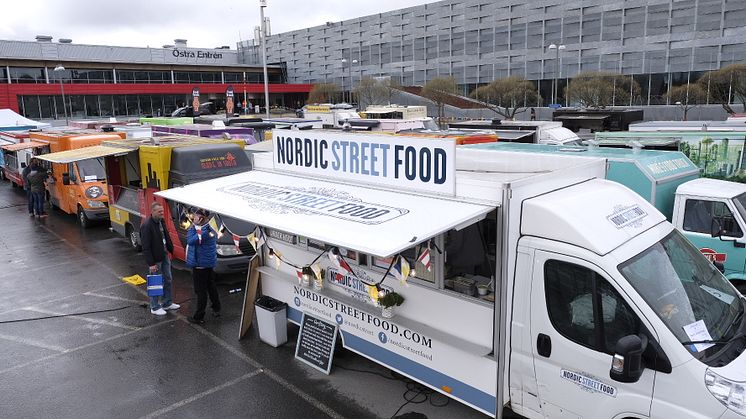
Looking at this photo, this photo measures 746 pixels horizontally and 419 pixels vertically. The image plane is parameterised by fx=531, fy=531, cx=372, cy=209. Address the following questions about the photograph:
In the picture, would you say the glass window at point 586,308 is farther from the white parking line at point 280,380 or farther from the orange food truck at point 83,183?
the orange food truck at point 83,183

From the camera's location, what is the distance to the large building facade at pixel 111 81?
51.1 m

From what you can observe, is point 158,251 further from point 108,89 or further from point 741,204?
point 108,89

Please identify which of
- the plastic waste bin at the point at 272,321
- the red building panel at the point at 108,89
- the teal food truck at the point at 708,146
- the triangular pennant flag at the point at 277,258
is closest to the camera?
the triangular pennant flag at the point at 277,258

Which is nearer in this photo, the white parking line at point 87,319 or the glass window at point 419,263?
the glass window at point 419,263

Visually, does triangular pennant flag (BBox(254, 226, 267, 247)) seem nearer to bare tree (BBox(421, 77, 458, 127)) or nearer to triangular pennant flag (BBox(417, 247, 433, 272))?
triangular pennant flag (BBox(417, 247, 433, 272))

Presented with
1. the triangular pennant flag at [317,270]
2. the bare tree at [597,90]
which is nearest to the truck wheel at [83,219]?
the triangular pennant flag at [317,270]

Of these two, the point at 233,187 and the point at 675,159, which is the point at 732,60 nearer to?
the point at 675,159

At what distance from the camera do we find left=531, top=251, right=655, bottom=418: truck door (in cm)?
412

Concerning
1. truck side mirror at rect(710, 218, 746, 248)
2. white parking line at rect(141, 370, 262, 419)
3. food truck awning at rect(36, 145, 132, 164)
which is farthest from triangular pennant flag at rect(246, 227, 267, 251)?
truck side mirror at rect(710, 218, 746, 248)

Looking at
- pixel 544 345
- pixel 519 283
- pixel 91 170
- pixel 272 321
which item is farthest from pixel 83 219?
pixel 544 345

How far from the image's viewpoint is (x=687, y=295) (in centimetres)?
437

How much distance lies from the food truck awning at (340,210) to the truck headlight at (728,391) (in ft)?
6.82

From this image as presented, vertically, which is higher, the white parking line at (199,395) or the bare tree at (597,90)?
the bare tree at (597,90)

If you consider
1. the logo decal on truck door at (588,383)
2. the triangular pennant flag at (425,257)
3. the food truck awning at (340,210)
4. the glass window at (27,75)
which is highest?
the glass window at (27,75)
